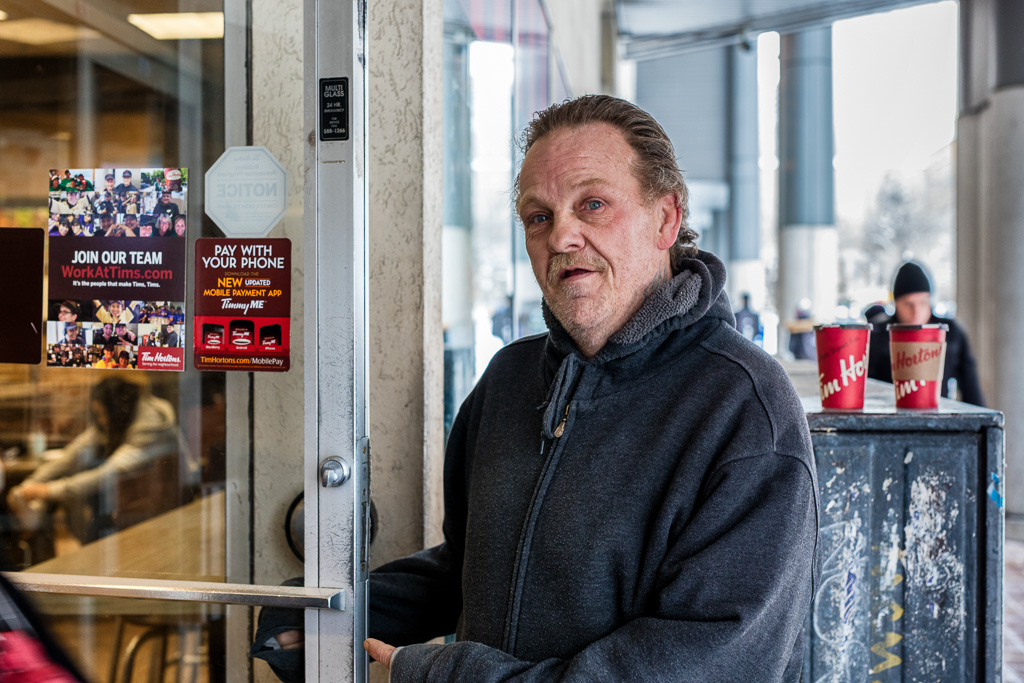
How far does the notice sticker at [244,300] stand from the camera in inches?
68.6

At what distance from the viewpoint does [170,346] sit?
5.79 feet

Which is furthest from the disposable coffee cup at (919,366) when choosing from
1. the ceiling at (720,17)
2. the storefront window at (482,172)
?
the ceiling at (720,17)

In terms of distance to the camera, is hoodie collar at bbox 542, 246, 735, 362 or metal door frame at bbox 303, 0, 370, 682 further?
metal door frame at bbox 303, 0, 370, 682

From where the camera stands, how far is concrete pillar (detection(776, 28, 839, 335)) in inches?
576

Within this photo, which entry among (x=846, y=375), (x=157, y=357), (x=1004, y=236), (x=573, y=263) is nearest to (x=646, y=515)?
(x=573, y=263)

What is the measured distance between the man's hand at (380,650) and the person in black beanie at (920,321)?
3.69 metres

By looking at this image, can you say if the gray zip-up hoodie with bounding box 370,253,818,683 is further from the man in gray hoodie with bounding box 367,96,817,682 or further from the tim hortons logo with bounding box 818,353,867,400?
the tim hortons logo with bounding box 818,353,867,400

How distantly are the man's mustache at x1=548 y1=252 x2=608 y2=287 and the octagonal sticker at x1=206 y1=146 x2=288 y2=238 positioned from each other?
0.63m

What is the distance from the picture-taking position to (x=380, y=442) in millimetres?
2127

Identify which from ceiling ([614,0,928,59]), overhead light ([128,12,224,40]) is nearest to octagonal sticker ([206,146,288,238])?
overhead light ([128,12,224,40])

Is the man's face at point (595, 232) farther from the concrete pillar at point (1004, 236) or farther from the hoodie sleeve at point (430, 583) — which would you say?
the concrete pillar at point (1004, 236)

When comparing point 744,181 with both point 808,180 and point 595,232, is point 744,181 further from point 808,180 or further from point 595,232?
point 595,232

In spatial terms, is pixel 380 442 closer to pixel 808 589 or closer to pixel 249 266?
pixel 249 266

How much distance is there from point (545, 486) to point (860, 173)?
87.7 feet
